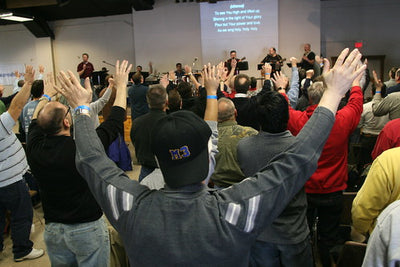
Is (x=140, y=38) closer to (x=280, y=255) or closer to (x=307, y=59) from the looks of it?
(x=307, y=59)

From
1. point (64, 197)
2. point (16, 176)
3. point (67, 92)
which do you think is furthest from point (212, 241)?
point (16, 176)

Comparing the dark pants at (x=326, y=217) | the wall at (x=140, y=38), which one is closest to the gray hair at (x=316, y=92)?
the dark pants at (x=326, y=217)

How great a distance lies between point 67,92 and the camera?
1.29 m

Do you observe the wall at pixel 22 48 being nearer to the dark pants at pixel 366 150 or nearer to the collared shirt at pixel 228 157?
the dark pants at pixel 366 150

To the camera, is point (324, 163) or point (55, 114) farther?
point (324, 163)

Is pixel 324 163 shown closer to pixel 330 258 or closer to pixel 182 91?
pixel 330 258

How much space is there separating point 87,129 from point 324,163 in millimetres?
1776

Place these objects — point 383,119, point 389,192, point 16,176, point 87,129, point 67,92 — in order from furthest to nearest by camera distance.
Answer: point 383,119, point 16,176, point 389,192, point 67,92, point 87,129

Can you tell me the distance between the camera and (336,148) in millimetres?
2322

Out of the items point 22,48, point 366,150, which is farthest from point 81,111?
point 22,48

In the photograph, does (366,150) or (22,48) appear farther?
(22,48)

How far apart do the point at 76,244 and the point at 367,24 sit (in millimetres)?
11167

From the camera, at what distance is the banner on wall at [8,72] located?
44.1 feet

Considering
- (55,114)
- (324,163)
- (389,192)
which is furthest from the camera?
(324,163)
